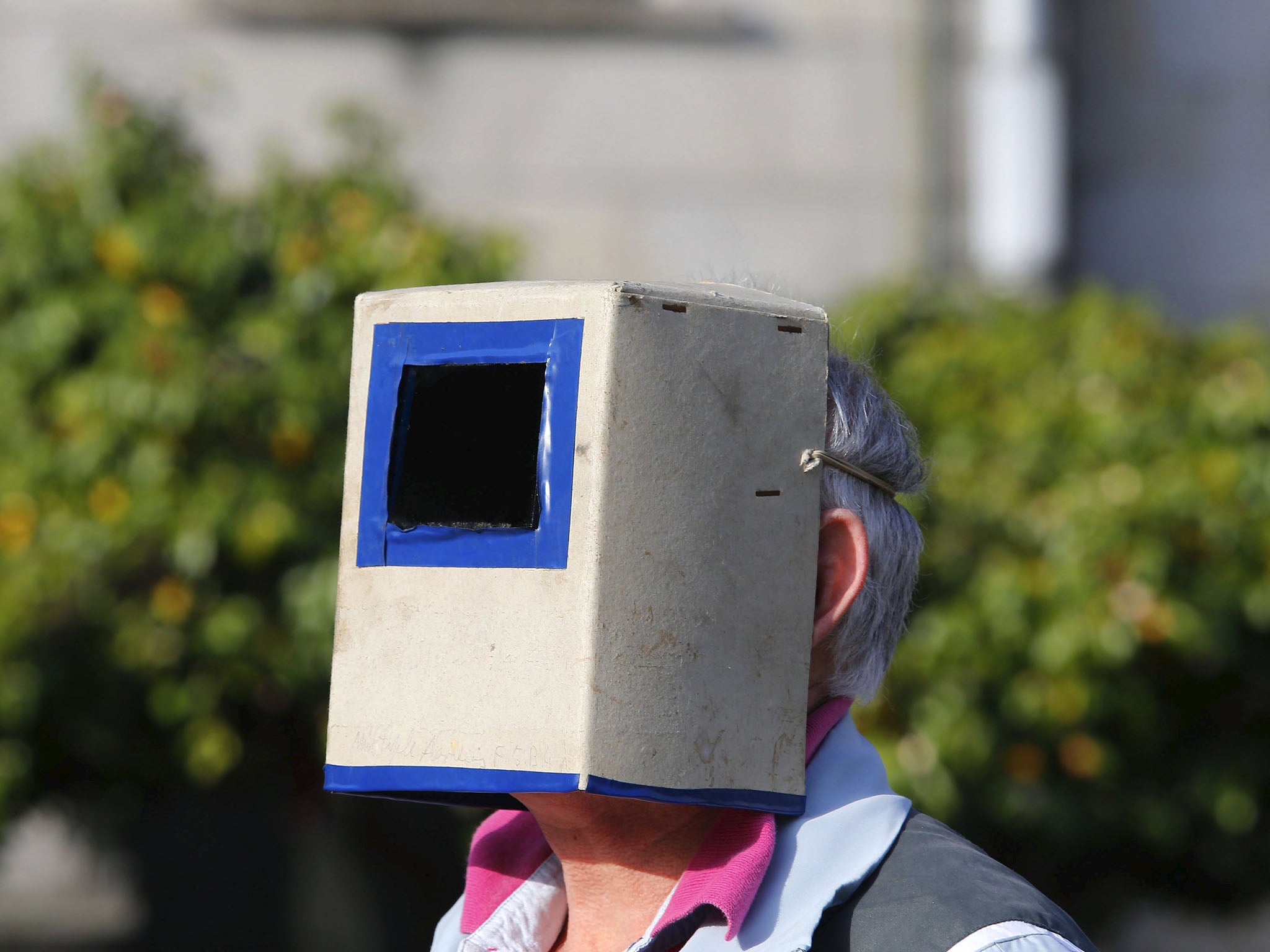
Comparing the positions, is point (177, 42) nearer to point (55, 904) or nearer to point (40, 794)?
point (40, 794)

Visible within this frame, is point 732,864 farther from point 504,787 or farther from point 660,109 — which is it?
point 660,109

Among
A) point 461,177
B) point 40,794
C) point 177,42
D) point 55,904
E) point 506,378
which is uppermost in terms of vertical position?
point 177,42

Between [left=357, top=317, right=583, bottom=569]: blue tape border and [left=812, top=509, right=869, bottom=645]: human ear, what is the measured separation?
0.28 meters

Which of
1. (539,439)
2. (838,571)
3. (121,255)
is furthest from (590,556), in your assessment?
(121,255)

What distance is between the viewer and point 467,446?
4.59 ft

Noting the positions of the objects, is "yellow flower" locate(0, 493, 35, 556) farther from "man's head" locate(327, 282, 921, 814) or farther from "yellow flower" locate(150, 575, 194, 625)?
"man's head" locate(327, 282, 921, 814)

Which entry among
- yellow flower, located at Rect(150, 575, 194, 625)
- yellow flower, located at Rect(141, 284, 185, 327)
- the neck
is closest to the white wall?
yellow flower, located at Rect(141, 284, 185, 327)

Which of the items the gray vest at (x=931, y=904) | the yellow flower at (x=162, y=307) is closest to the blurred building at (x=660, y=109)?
the yellow flower at (x=162, y=307)

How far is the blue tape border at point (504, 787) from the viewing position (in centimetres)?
123

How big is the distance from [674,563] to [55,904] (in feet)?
15.1

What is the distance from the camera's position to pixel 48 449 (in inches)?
125

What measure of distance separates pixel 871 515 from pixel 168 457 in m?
2.11

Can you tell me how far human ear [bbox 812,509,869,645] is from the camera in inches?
54.8

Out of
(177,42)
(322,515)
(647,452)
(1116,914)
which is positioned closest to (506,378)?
(647,452)
